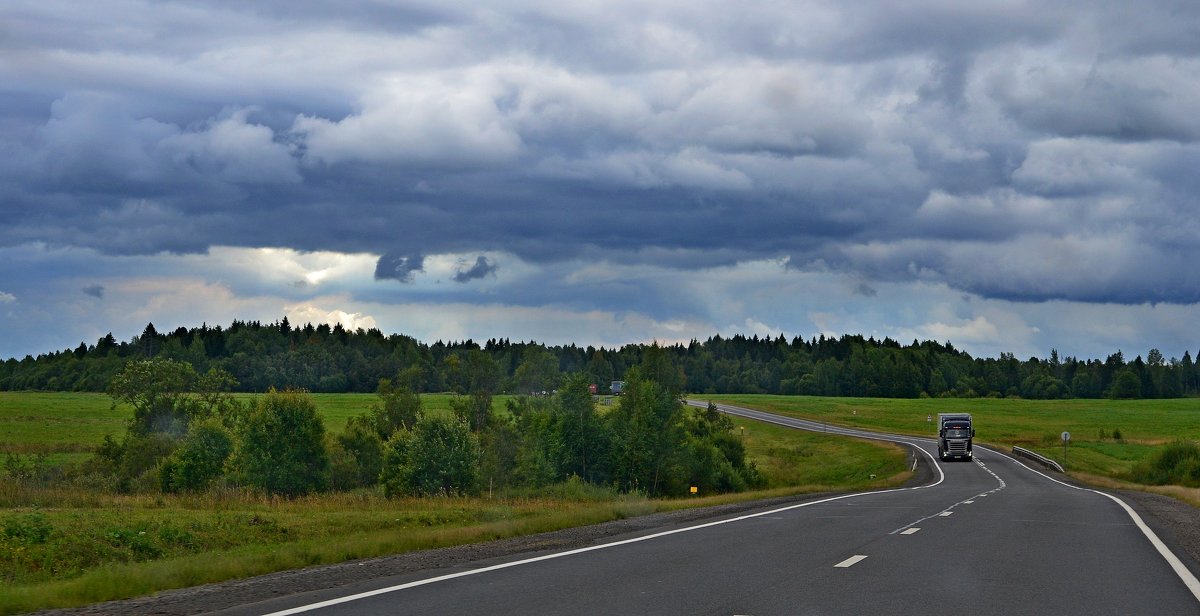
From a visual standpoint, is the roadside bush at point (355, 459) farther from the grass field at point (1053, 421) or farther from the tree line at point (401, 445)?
the grass field at point (1053, 421)

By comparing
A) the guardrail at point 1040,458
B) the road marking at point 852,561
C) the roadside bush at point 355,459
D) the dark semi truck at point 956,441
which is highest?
the road marking at point 852,561

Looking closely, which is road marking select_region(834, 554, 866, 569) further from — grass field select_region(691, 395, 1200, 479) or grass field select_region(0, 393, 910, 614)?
grass field select_region(691, 395, 1200, 479)

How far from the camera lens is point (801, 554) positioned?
16.5 meters

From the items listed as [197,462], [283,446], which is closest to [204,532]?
[283,446]

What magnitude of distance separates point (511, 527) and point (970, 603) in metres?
11.1

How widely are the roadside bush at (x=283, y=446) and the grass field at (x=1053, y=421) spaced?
52.5 meters

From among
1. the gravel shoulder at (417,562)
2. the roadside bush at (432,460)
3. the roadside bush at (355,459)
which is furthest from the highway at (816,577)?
the roadside bush at (355,459)

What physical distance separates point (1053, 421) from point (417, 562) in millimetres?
143842

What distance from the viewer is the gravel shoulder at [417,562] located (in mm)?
11500

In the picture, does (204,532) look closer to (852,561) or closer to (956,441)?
(852,561)

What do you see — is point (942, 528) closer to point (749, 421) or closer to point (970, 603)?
point (970, 603)

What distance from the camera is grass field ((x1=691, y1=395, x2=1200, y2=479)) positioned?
91.2 meters

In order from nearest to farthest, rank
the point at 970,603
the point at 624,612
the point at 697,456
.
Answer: the point at 624,612 → the point at 970,603 → the point at 697,456

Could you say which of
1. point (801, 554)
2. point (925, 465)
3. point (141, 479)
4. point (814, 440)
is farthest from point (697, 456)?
point (801, 554)
